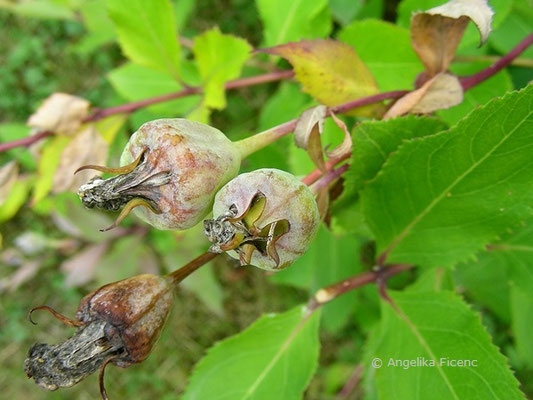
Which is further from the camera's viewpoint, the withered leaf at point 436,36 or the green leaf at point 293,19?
the green leaf at point 293,19

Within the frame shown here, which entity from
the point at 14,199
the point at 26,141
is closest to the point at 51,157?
the point at 26,141

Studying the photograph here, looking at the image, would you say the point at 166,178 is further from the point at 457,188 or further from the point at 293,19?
the point at 293,19

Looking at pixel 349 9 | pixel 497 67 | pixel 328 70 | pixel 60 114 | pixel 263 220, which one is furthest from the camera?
pixel 349 9

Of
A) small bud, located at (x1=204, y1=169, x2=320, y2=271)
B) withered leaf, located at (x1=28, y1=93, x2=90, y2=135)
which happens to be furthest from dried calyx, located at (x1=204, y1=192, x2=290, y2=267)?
withered leaf, located at (x1=28, y1=93, x2=90, y2=135)

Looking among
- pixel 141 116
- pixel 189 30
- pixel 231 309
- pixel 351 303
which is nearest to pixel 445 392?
pixel 351 303

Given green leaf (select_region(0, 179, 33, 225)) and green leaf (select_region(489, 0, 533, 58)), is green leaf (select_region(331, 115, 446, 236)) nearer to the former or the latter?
green leaf (select_region(489, 0, 533, 58))

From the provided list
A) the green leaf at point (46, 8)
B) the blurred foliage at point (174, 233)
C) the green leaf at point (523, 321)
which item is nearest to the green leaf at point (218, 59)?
the blurred foliage at point (174, 233)

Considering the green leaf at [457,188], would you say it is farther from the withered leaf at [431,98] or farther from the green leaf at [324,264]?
the green leaf at [324,264]
